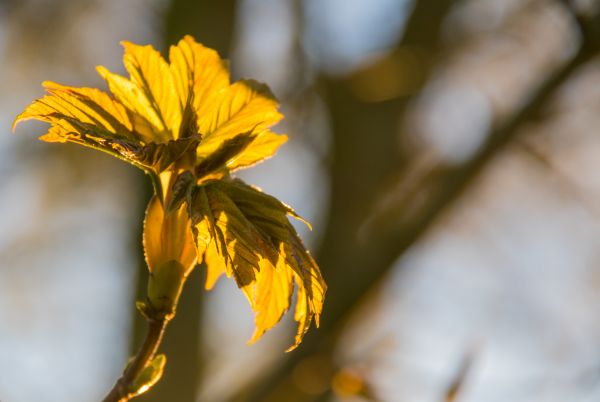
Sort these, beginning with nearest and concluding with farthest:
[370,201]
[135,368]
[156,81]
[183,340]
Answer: [135,368] → [156,81] → [183,340] → [370,201]

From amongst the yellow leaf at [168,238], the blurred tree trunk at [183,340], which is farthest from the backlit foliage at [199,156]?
the blurred tree trunk at [183,340]

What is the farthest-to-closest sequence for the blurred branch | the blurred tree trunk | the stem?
the blurred tree trunk, the blurred branch, the stem

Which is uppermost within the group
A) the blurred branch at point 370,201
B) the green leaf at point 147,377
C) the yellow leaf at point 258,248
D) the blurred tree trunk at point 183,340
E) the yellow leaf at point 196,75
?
the yellow leaf at point 196,75

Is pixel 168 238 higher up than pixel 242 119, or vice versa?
pixel 242 119

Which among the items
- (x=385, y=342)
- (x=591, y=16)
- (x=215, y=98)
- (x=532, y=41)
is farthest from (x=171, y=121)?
(x=532, y=41)

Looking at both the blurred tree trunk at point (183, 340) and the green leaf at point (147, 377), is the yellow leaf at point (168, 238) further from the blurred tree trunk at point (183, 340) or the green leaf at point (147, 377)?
the blurred tree trunk at point (183, 340)

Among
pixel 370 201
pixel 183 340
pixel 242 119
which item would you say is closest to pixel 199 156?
pixel 242 119

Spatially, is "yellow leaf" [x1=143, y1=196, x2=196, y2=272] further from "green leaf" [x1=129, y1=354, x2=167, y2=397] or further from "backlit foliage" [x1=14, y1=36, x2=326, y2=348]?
"green leaf" [x1=129, y1=354, x2=167, y2=397]


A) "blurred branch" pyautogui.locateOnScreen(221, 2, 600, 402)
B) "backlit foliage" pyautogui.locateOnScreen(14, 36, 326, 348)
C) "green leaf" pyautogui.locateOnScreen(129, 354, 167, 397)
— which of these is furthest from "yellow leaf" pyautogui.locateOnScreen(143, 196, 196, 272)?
"blurred branch" pyautogui.locateOnScreen(221, 2, 600, 402)

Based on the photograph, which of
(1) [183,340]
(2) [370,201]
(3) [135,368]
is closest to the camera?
(3) [135,368]

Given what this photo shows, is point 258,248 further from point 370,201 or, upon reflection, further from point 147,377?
point 370,201

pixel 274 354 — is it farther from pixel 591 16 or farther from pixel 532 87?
pixel 591 16

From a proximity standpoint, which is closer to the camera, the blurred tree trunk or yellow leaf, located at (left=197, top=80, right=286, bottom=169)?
yellow leaf, located at (left=197, top=80, right=286, bottom=169)
